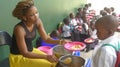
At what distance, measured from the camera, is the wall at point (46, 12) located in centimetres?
249

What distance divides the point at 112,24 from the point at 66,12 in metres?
2.70

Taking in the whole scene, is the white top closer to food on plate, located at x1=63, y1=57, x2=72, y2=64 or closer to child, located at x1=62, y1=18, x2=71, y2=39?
food on plate, located at x1=63, y1=57, x2=72, y2=64

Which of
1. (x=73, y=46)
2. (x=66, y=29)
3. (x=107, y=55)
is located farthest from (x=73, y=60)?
(x=66, y=29)

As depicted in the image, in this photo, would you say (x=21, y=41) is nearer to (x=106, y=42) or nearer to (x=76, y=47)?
(x=76, y=47)

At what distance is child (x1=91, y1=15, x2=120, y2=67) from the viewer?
1491 millimetres

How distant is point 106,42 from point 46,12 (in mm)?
1990

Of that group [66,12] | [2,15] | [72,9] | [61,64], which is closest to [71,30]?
[66,12]

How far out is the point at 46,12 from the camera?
3422mm

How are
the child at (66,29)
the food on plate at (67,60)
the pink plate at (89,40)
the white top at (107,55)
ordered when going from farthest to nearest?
the child at (66,29) → the pink plate at (89,40) → the food on plate at (67,60) → the white top at (107,55)

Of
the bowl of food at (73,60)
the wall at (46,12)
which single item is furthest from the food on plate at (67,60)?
the wall at (46,12)

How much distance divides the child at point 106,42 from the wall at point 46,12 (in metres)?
1.27

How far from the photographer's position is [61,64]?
74.3 inches

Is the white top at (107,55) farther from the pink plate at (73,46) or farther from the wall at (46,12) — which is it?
the wall at (46,12)

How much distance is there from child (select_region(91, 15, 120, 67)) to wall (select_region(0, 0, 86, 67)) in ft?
4.17
